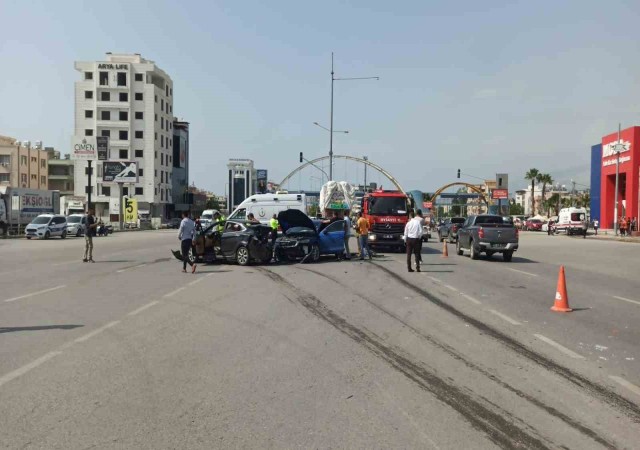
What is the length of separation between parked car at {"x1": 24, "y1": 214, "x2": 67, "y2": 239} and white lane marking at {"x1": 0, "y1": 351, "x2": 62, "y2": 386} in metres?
39.2

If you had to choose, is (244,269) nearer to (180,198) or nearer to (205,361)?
(205,361)

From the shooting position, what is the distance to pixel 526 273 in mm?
19344

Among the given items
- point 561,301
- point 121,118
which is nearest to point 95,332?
point 561,301

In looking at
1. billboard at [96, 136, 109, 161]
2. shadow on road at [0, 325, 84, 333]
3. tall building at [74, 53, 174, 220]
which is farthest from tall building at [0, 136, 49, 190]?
shadow on road at [0, 325, 84, 333]

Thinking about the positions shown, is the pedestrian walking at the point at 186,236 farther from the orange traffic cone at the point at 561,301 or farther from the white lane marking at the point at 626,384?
the white lane marking at the point at 626,384

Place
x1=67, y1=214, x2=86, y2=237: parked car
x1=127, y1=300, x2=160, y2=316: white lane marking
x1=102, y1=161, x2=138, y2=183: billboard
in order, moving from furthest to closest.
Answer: x1=102, y1=161, x2=138, y2=183: billboard, x1=67, y1=214, x2=86, y2=237: parked car, x1=127, y1=300, x2=160, y2=316: white lane marking

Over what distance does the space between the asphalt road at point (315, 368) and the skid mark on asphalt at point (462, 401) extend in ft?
0.07

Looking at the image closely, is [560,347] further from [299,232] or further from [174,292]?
[299,232]

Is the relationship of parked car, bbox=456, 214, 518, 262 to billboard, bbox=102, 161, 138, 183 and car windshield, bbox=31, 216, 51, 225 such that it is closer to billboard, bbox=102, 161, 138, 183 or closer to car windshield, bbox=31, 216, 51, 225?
car windshield, bbox=31, 216, 51, 225

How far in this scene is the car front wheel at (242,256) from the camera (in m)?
20.5

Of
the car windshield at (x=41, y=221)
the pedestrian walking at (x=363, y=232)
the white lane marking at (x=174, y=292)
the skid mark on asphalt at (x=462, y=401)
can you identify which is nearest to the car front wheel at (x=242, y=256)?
the pedestrian walking at (x=363, y=232)

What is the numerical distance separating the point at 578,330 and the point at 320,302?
16.2 ft

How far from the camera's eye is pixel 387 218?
89.9ft

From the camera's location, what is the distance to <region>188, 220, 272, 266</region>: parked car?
20.5 metres
